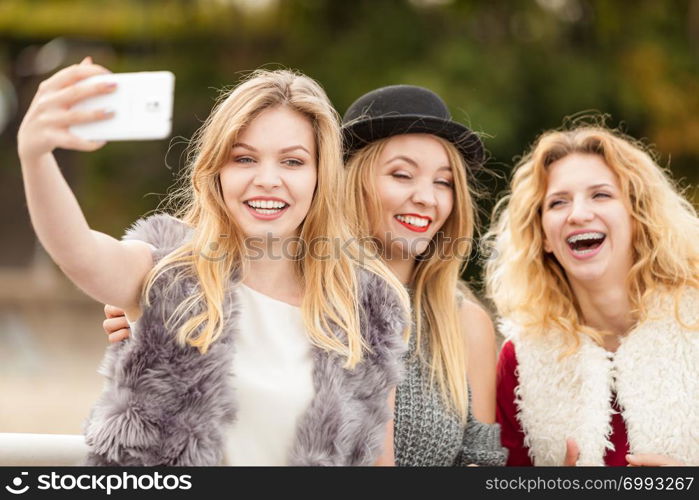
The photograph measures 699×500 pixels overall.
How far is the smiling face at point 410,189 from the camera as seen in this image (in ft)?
10.0

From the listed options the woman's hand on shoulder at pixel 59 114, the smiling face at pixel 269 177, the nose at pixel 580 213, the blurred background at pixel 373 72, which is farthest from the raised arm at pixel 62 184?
the blurred background at pixel 373 72

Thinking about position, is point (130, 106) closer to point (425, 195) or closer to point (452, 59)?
point (425, 195)

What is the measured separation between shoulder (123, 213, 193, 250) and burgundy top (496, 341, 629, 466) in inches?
58.8

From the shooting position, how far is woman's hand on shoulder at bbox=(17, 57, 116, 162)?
1862mm

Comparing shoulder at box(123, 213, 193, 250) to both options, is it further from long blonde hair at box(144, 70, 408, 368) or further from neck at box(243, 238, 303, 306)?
neck at box(243, 238, 303, 306)

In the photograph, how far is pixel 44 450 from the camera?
2400mm

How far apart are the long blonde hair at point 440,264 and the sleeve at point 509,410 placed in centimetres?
30

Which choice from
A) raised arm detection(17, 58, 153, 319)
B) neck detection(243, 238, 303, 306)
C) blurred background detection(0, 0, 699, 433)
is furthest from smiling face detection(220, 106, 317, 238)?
blurred background detection(0, 0, 699, 433)

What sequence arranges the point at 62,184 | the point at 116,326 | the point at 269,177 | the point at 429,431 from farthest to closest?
the point at 429,431 → the point at 116,326 → the point at 269,177 → the point at 62,184

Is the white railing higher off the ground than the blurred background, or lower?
lower

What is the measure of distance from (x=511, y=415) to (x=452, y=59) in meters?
9.39

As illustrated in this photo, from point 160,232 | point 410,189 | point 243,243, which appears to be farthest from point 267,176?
point 410,189

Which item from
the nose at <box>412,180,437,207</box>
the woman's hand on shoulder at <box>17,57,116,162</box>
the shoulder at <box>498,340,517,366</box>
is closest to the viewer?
the woman's hand on shoulder at <box>17,57,116,162</box>

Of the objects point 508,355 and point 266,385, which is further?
point 508,355
